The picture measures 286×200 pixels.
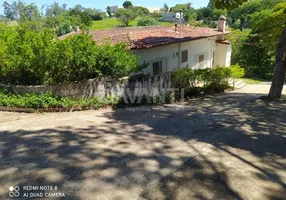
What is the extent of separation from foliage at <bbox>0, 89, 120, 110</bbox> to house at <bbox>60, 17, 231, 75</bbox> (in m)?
3.61

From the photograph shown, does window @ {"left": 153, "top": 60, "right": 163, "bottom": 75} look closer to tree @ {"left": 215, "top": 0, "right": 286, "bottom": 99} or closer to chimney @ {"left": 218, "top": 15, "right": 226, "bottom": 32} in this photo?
tree @ {"left": 215, "top": 0, "right": 286, "bottom": 99}

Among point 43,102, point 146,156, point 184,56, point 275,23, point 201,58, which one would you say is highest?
point 275,23

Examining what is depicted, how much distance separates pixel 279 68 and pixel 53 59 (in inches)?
406

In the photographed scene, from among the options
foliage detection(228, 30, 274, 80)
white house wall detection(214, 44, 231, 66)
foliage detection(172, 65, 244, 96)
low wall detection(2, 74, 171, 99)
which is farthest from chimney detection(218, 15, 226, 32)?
low wall detection(2, 74, 171, 99)

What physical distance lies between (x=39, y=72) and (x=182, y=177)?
24.6 ft

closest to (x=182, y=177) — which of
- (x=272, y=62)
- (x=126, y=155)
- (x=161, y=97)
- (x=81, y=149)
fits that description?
(x=126, y=155)

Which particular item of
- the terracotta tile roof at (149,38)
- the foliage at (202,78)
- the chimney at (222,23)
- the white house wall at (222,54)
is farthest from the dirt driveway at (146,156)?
the chimney at (222,23)

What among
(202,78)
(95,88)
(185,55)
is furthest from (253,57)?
(95,88)

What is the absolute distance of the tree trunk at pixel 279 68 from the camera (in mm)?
10938

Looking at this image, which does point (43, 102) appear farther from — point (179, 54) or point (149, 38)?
point (179, 54)

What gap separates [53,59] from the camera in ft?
29.3

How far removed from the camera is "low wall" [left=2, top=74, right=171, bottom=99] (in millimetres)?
9234

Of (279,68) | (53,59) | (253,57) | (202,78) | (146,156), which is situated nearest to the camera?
(146,156)

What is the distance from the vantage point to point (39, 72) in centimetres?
931
